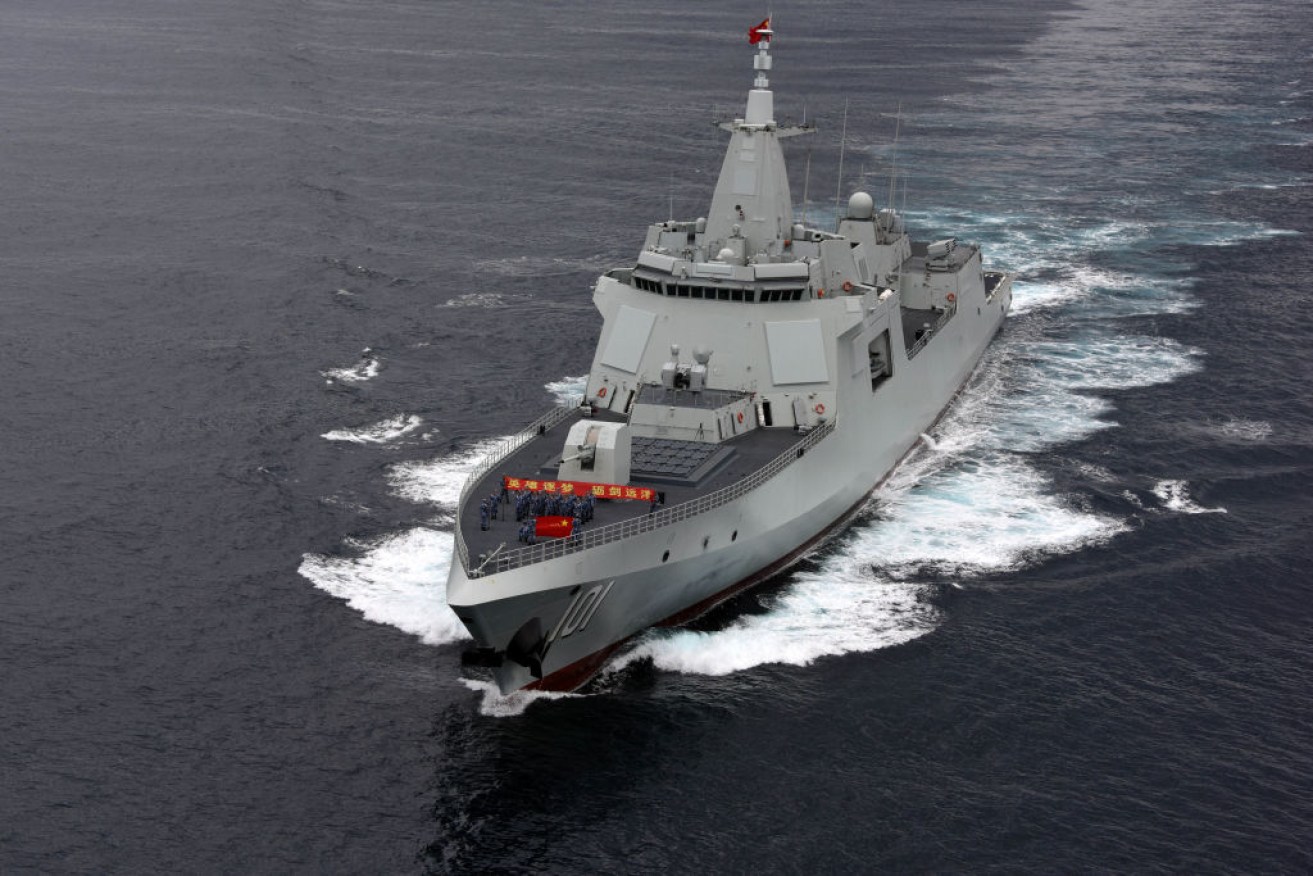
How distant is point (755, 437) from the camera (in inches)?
1775

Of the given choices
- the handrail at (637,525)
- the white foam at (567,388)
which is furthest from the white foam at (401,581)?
the white foam at (567,388)

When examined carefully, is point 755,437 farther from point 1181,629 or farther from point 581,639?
point 1181,629

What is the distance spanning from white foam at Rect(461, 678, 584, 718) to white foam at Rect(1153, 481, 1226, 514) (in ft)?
69.6

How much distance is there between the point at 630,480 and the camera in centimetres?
4091

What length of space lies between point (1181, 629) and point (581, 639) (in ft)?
52.3

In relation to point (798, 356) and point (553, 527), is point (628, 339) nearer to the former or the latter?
point (798, 356)

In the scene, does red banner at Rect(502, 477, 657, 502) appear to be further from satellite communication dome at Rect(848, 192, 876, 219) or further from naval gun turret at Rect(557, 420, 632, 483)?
satellite communication dome at Rect(848, 192, 876, 219)

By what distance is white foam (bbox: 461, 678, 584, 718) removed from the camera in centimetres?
3594

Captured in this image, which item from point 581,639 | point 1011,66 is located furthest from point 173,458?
point 1011,66

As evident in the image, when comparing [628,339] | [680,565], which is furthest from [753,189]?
[680,565]

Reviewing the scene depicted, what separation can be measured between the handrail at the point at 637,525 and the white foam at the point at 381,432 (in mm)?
15251

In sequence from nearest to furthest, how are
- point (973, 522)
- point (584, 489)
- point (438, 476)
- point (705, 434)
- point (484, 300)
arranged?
point (584, 489)
point (705, 434)
point (973, 522)
point (438, 476)
point (484, 300)

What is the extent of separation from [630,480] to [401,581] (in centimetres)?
719

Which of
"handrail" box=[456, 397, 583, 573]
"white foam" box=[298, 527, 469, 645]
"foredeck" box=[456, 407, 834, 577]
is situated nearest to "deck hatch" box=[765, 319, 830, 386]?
"foredeck" box=[456, 407, 834, 577]
